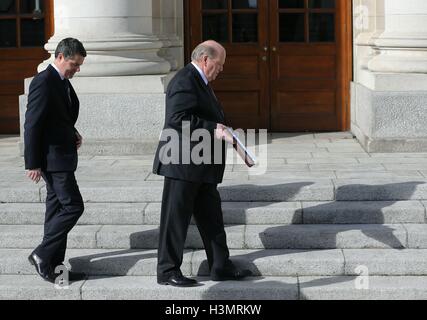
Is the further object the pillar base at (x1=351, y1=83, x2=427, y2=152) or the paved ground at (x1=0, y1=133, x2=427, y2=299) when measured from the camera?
the pillar base at (x1=351, y1=83, x2=427, y2=152)

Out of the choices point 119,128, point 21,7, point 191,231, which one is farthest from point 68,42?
point 21,7

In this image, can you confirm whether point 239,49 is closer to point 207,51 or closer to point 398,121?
point 398,121

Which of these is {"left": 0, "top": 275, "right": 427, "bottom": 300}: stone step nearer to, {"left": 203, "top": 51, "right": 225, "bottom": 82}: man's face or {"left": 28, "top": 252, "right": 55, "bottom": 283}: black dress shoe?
{"left": 28, "top": 252, "right": 55, "bottom": 283}: black dress shoe

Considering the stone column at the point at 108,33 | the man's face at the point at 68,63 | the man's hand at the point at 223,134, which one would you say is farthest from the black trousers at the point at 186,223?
the stone column at the point at 108,33

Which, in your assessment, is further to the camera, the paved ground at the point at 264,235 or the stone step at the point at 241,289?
the paved ground at the point at 264,235

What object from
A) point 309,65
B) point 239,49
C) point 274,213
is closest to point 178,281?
point 274,213

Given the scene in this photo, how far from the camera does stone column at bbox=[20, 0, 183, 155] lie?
36.1ft

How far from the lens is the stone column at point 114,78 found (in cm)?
1100

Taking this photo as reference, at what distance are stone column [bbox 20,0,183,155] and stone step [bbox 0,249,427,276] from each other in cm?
304

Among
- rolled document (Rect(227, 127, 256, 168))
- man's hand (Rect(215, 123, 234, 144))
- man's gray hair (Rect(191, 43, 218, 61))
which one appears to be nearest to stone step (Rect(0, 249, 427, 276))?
rolled document (Rect(227, 127, 256, 168))

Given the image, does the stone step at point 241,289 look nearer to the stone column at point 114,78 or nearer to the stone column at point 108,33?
the stone column at point 114,78

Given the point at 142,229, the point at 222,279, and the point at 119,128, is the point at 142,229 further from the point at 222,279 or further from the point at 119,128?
the point at 119,128

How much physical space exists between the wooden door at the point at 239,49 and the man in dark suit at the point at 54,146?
576 cm

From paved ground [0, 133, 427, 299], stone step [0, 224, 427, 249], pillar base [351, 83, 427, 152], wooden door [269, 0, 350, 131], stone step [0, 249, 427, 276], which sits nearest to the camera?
paved ground [0, 133, 427, 299]
